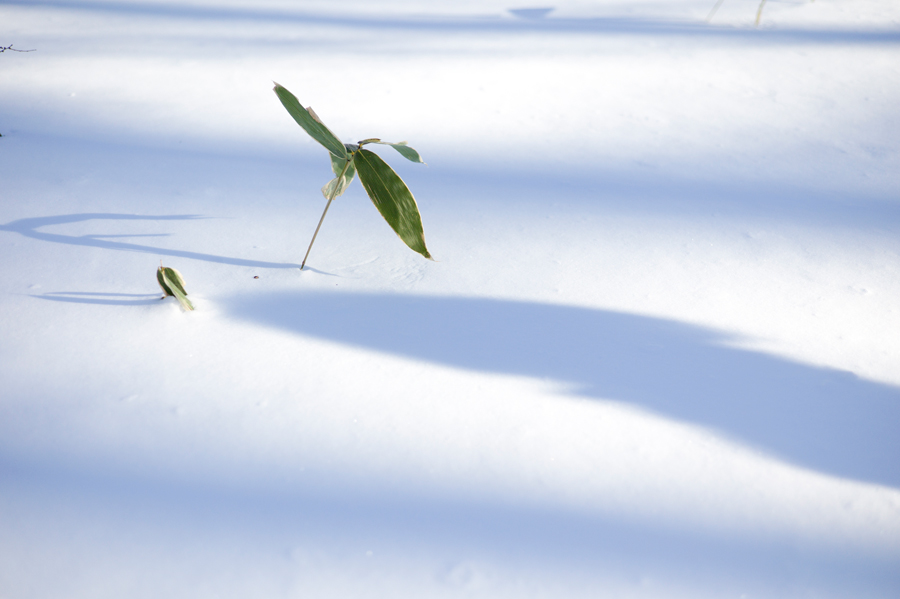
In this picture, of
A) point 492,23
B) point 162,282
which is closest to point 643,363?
point 162,282

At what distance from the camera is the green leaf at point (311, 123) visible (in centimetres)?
68

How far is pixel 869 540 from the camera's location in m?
0.55

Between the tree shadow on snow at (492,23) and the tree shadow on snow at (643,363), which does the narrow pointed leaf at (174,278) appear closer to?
the tree shadow on snow at (643,363)

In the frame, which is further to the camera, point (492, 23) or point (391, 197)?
point (492, 23)

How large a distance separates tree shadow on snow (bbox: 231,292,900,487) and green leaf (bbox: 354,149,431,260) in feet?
0.38

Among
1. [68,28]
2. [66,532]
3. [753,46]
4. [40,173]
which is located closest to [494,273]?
[66,532]

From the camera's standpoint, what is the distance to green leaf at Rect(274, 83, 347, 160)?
677 millimetres

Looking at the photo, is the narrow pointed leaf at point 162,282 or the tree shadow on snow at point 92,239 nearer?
the narrow pointed leaf at point 162,282

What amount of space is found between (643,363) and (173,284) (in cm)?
53

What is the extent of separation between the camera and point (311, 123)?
689 millimetres

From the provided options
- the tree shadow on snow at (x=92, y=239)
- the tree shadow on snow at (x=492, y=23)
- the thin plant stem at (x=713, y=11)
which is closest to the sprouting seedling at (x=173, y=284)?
the tree shadow on snow at (x=92, y=239)

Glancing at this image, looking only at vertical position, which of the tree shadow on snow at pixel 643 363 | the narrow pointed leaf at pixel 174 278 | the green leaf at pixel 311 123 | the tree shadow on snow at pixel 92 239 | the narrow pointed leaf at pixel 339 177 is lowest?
the tree shadow on snow at pixel 643 363

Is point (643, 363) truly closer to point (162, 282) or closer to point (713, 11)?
point (162, 282)

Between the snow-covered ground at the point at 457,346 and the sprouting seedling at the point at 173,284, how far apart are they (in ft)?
0.05
